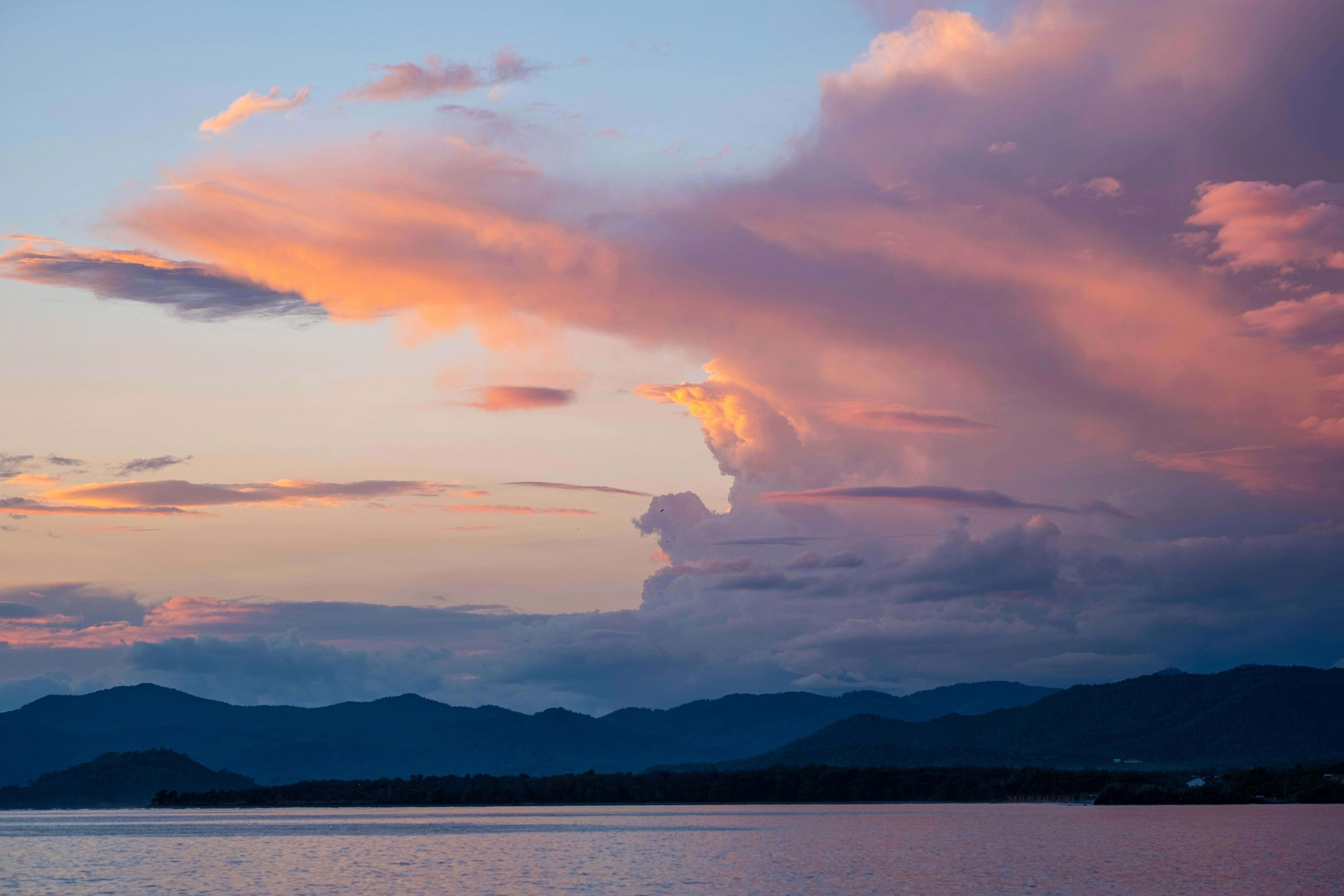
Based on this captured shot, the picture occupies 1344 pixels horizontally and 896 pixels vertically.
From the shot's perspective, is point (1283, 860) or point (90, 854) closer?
point (1283, 860)

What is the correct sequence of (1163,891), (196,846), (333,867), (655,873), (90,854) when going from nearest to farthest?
(1163,891) < (655,873) < (333,867) < (90,854) < (196,846)

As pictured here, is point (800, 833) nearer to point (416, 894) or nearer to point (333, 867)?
point (333, 867)

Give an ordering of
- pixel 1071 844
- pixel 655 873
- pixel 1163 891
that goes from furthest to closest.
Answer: pixel 1071 844
pixel 655 873
pixel 1163 891

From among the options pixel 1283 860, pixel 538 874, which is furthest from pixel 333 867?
pixel 1283 860

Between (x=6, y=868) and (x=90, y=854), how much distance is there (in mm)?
29124

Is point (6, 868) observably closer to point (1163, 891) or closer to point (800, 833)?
point (800, 833)

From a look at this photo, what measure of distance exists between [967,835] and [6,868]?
405ft

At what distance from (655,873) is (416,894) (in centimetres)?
2576

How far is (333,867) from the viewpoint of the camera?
478 ft

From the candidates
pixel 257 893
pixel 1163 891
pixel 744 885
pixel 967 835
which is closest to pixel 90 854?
pixel 257 893

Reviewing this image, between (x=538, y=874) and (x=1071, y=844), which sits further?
(x=1071, y=844)

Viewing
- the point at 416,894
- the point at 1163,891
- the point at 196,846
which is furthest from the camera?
the point at 196,846

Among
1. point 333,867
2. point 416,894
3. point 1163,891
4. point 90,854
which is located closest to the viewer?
point 1163,891

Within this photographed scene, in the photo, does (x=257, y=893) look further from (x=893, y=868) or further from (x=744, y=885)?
(x=893, y=868)
